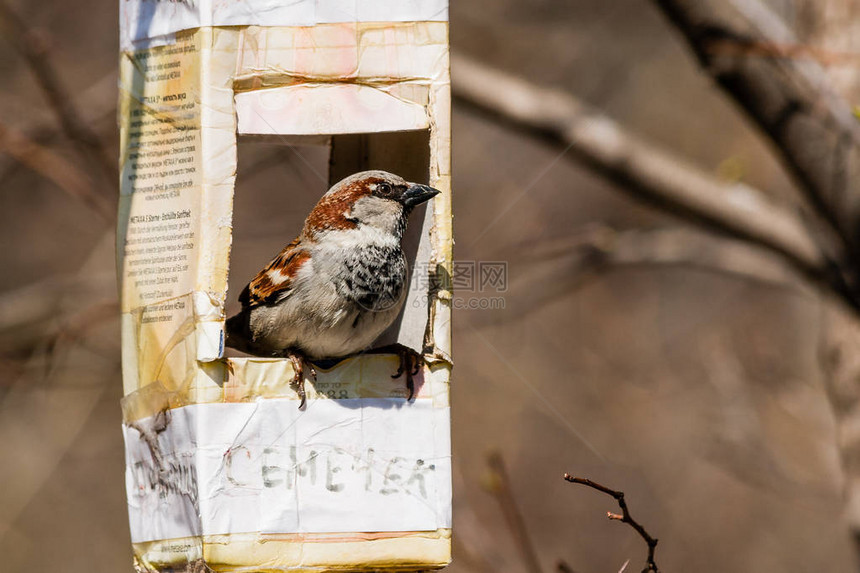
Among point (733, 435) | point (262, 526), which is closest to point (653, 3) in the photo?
point (733, 435)

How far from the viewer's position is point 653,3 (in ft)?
13.8

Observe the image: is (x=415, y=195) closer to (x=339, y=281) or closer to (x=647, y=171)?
(x=339, y=281)

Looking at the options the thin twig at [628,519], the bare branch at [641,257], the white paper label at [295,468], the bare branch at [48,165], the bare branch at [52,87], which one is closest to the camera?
the thin twig at [628,519]

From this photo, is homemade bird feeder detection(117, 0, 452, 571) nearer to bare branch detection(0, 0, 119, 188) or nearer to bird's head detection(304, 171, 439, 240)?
bird's head detection(304, 171, 439, 240)

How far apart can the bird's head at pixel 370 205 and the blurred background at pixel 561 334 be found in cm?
142

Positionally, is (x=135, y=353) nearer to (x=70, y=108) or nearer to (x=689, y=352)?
(x=70, y=108)

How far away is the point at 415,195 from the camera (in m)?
3.21

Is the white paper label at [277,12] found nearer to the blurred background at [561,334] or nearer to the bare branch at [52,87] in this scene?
the bare branch at [52,87]

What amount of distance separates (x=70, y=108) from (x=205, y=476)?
2.42 m

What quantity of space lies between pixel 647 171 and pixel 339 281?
2.31 m

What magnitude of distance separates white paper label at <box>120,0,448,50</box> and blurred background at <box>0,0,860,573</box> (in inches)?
71.8

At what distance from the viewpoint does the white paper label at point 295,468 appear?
2664 mm
